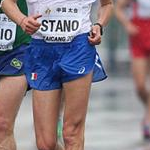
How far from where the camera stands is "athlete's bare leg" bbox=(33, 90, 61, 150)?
28.0 ft

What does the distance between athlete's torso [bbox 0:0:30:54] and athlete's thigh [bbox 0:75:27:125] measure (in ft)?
0.85

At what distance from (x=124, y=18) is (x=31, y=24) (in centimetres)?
596

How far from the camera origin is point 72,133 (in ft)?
27.7

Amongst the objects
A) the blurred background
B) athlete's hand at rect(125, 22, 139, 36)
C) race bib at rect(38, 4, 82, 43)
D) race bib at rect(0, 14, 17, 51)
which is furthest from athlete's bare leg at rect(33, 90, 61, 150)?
athlete's hand at rect(125, 22, 139, 36)

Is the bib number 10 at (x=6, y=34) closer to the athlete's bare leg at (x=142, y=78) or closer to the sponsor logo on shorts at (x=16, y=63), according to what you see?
the sponsor logo on shorts at (x=16, y=63)

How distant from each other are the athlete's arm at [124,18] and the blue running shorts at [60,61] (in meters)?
5.20

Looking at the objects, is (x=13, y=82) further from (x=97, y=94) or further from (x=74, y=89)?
(x=97, y=94)

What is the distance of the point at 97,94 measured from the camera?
18.5 m

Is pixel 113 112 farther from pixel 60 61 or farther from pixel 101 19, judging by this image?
pixel 60 61

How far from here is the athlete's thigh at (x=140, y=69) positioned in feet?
43.9

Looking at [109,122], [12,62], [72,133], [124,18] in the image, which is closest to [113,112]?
[109,122]

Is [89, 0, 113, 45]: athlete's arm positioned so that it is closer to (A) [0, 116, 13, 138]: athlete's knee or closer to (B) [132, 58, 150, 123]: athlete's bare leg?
(A) [0, 116, 13, 138]: athlete's knee

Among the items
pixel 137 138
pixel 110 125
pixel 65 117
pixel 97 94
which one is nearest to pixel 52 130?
pixel 65 117

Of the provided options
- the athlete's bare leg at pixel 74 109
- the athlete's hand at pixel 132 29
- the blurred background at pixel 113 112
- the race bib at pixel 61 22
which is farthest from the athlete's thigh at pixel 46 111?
the athlete's hand at pixel 132 29
